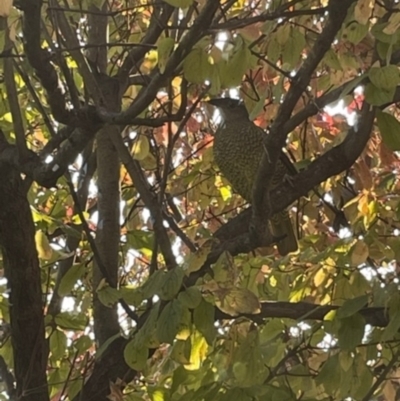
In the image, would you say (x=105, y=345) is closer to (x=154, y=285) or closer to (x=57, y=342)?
(x=154, y=285)

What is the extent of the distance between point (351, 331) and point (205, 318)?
334mm

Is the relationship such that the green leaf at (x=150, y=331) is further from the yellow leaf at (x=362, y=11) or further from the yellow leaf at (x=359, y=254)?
the yellow leaf at (x=362, y=11)

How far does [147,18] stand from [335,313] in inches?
63.0

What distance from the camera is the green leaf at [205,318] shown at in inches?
71.4

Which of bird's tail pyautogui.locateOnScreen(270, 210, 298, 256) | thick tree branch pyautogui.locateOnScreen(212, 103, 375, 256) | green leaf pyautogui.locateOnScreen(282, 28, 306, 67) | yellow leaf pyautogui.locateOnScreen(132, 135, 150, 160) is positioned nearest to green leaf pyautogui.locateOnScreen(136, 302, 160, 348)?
thick tree branch pyautogui.locateOnScreen(212, 103, 375, 256)

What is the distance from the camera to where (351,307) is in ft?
6.09

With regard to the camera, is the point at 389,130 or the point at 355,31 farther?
the point at 355,31

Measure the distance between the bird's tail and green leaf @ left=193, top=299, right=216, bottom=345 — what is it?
1.32 meters

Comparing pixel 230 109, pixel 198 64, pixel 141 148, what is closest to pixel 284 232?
pixel 141 148

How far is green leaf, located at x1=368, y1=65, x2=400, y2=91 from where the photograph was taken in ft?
5.16

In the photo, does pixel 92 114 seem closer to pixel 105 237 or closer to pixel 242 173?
pixel 105 237

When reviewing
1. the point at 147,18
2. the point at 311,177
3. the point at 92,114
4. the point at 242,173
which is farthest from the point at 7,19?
the point at 242,173

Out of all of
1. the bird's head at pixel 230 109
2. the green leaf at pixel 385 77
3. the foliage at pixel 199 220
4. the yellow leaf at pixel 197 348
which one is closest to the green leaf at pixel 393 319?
the foliage at pixel 199 220

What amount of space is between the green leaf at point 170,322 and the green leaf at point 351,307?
365 mm
